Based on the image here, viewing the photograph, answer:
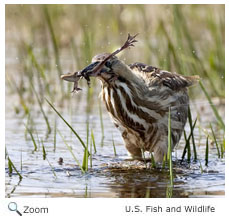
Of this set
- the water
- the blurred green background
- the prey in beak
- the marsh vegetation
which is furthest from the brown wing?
the blurred green background

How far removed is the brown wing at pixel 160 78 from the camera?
577cm

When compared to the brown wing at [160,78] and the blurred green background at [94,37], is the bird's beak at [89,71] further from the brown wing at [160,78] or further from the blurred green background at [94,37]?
the blurred green background at [94,37]

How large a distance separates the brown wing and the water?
664 mm

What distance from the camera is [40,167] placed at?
5246mm

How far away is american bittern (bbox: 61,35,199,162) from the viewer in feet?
16.6

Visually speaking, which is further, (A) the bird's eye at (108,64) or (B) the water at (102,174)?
(A) the bird's eye at (108,64)

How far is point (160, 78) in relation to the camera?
581 cm

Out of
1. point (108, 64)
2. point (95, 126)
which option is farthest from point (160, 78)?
point (95, 126)

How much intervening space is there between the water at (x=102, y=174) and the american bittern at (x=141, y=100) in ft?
0.79

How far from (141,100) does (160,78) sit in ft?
1.52

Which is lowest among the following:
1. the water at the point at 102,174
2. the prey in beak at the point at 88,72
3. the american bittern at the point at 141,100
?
the water at the point at 102,174
